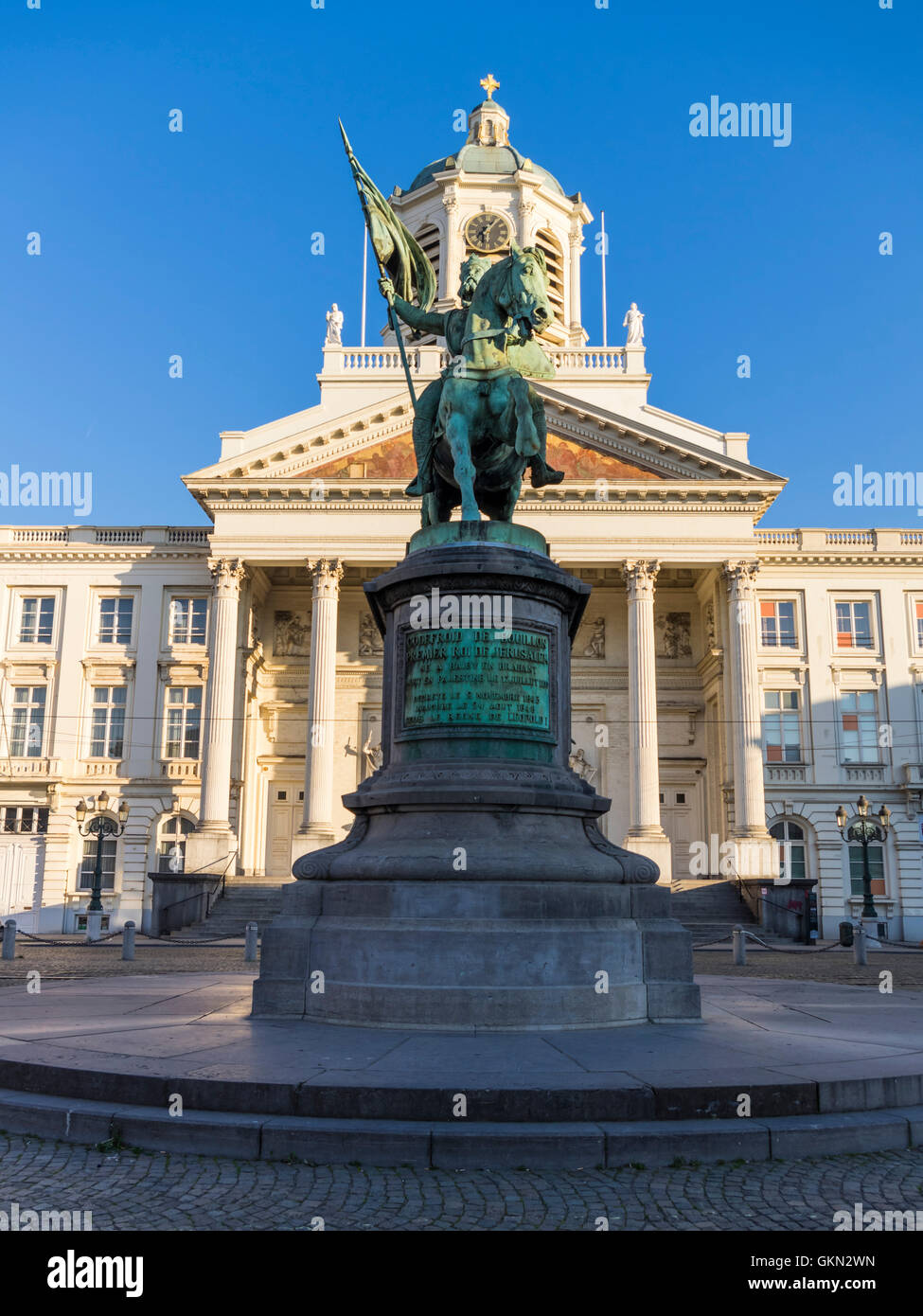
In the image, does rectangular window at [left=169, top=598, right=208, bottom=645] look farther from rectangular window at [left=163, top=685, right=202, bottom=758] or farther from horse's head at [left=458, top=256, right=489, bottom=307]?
horse's head at [left=458, top=256, right=489, bottom=307]

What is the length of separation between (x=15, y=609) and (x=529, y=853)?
4401cm

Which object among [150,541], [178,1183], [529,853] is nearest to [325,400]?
[150,541]

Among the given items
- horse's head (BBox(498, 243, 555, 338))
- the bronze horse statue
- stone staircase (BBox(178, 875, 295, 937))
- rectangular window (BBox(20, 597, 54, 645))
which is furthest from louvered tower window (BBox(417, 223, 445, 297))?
horse's head (BBox(498, 243, 555, 338))

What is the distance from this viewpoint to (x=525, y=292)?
31.9 ft

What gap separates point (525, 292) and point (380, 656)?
120 ft

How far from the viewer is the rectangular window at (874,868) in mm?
44375

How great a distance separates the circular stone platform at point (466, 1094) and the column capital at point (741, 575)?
35.8 metres

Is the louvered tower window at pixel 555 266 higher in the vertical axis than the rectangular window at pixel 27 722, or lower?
higher

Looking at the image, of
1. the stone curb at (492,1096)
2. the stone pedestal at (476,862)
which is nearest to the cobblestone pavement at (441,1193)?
the stone curb at (492,1096)

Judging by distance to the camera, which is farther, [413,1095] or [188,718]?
[188,718]

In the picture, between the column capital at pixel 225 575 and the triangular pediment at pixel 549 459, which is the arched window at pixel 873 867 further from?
the column capital at pixel 225 575

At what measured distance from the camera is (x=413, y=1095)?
5.44 meters

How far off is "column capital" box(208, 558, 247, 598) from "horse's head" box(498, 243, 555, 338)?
3348 centimetres

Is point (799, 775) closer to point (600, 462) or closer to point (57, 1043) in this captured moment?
point (600, 462)
